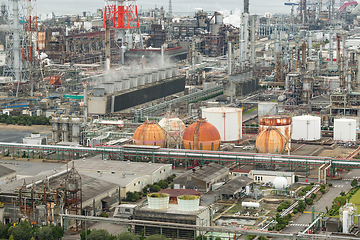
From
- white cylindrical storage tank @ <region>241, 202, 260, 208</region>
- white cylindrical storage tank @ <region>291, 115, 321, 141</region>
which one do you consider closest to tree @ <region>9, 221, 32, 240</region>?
white cylindrical storage tank @ <region>241, 202, 260, 208</region>

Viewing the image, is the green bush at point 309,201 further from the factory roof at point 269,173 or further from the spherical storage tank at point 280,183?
the factory roof at point 269,173

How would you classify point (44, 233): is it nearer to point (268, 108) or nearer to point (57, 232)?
point (57, 232)

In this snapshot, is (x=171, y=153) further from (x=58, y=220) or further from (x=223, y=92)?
(x=223, y=92)

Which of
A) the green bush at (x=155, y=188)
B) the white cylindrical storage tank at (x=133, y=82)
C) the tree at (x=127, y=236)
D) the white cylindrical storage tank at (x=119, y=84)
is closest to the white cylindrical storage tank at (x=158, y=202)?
the tree at (x=127, y=236)

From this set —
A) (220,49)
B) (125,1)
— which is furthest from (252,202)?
(220,49)

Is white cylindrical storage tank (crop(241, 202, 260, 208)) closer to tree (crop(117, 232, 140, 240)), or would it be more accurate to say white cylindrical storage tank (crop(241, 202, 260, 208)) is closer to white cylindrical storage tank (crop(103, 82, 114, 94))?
tree (crop(117, 232, 140, 240))

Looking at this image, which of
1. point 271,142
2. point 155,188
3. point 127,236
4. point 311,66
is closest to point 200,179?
point 155,188
